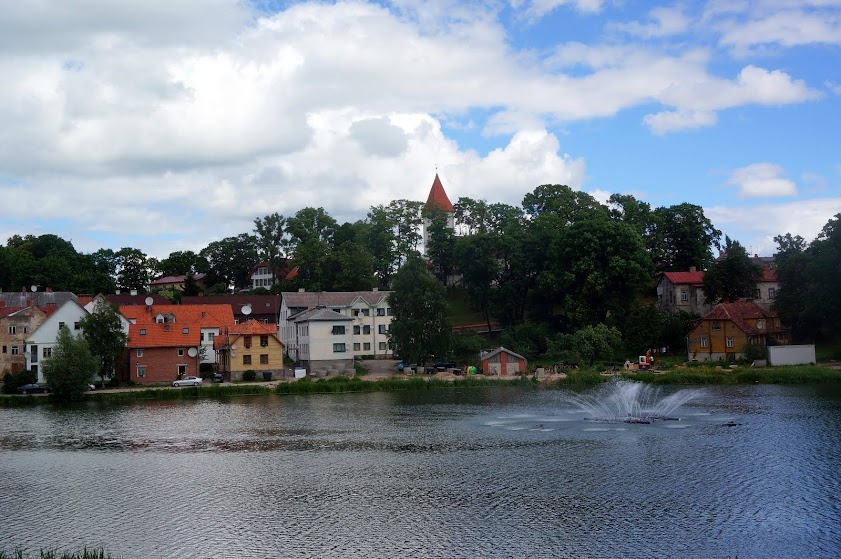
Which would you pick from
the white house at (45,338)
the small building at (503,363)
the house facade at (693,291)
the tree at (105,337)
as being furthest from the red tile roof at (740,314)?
the white house at (45,338)

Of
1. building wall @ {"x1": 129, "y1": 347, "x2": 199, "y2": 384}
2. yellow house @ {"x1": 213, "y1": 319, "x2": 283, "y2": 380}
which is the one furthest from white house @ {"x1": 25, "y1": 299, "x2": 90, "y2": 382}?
yellow house @ {"x1": 213, "y1": 319, "x2": 283, "y2": 380}

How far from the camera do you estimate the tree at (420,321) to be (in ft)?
245

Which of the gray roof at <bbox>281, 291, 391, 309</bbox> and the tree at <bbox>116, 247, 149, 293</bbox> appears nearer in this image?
the gray roof at <bbox>281, 291, 391, 309</bbox>

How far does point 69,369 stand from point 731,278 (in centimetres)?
6316

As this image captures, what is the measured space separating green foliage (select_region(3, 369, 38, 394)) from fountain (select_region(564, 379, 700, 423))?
42973mm

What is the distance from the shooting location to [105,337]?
67.1 m

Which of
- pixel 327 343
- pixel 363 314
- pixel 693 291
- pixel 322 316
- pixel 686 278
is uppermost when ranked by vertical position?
pixel 686 278

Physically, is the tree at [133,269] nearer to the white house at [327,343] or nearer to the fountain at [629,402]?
the white house at [327,343]

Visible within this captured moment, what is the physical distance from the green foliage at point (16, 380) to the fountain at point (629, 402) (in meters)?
43.0

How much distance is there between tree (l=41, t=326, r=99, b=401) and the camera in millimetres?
60344

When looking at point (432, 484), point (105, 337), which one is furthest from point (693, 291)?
point (432, 484)

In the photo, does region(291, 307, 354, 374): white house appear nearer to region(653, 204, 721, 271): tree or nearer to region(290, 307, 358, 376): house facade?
region(290, 307, 358, 376): house facade

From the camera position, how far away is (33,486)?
106ft

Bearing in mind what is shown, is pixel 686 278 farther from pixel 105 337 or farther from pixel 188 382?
pixel 105 337
